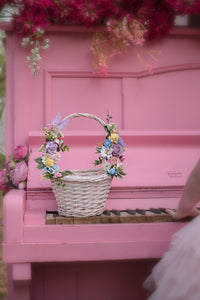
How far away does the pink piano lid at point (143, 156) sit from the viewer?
78.6 inches

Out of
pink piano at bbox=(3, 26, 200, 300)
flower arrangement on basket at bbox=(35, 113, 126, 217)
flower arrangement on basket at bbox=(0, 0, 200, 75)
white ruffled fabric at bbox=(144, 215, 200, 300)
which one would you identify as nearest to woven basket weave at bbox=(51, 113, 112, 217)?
flower arrangement on basket at bbox=(35, 113, 126, 217)

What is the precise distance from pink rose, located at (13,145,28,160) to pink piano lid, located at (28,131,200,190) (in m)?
0.04

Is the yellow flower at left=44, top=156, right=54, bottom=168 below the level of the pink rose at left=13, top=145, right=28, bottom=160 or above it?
below

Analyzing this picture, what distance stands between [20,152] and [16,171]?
12 centimetres

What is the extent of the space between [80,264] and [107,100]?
107cm

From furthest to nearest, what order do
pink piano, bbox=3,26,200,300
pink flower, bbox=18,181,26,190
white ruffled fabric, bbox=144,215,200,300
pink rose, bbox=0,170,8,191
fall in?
pink rose, bbox=0,170,8,191 < pink flower, bbox=18,181,26,190 < pink piano, bbox=3,26,200,300 < white ruffled fabric, bbox=144,215,200,300

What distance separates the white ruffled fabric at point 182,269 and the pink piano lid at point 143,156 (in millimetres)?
709

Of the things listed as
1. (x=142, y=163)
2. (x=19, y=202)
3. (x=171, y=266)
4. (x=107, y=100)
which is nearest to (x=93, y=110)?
(x=107, y=100)

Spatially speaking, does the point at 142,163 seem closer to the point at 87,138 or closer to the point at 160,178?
the point at 160,178

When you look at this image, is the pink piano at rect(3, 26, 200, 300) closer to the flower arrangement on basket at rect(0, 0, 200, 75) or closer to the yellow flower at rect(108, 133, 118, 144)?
the flower arrangement on basket at rect(0, 0, 200, 75)

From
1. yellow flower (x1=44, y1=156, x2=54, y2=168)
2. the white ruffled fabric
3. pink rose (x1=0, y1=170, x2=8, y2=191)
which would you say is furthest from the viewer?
pink rose (x1=0, y1=170, x2=8, y2=191)

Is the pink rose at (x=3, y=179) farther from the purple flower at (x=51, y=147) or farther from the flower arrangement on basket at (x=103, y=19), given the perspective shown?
the flower arrangement on basket at (x=103, y=19)

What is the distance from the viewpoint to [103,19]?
90.8 inches

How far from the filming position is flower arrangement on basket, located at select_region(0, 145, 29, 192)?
199 cm
